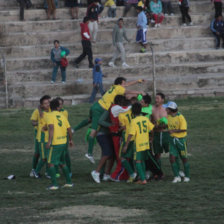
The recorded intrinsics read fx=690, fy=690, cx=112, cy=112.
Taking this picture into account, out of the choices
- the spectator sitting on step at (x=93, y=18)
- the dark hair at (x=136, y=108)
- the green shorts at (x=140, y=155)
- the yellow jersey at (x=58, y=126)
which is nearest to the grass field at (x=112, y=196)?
the green shorts at (x=140, y=155)

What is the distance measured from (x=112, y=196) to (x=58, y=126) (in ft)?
5.09

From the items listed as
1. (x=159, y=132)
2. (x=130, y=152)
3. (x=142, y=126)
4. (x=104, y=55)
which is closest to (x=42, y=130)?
(x=130, y=152)

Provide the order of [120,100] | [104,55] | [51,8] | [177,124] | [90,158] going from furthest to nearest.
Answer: [51,8] → [104,55] → [90,158] → [120,100] → [177,124]

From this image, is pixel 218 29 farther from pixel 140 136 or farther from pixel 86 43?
pixel 140 136

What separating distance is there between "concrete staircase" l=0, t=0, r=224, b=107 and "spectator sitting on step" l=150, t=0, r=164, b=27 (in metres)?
0.35

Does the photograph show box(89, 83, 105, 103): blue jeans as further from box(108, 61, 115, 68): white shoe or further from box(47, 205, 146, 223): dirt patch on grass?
box(47, 205, 146, 223): dirt patch on grass

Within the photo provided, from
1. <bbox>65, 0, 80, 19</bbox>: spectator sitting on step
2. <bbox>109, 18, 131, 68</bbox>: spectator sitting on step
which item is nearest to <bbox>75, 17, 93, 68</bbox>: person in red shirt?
<bbox>109, 18, 131, 68</bbox>: spectator sitting on step

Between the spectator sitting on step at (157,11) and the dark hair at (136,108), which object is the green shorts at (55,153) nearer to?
the dark hair at (136,108)

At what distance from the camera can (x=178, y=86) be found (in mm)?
26594

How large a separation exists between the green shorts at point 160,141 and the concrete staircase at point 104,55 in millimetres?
13165

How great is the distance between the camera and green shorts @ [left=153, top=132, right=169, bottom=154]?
12430mm

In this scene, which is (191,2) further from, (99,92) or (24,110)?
(24,110)

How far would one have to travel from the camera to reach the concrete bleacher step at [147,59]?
27797 mm

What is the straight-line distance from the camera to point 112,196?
10.7 meters
